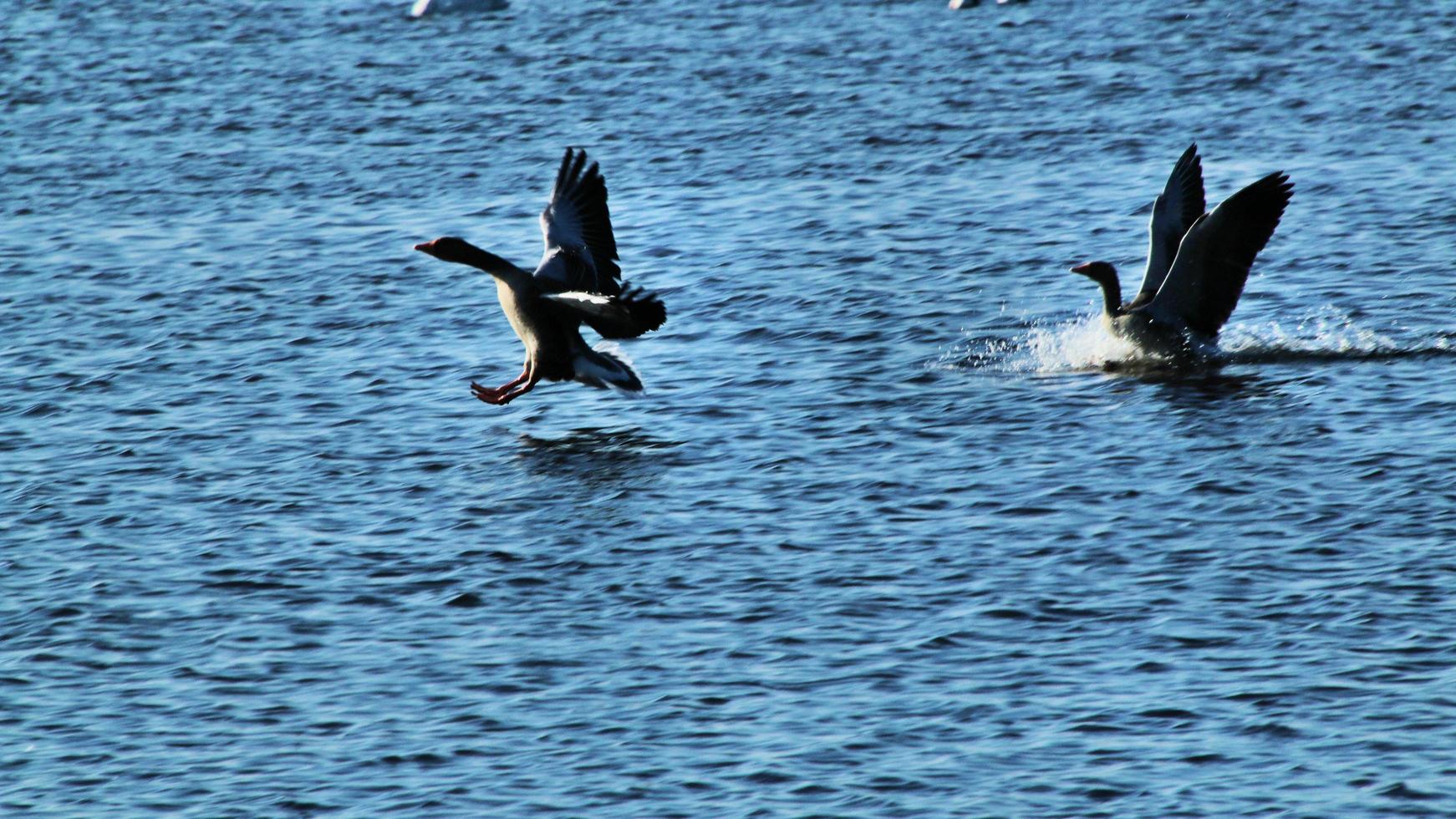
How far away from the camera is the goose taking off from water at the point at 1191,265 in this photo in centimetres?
1571

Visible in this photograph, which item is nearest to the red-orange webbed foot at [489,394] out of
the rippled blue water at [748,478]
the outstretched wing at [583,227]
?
the rippled blue water at [748,478]

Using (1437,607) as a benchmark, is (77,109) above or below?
above

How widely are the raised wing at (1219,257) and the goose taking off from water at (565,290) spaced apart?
429 centimetres

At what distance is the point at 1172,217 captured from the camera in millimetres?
16703

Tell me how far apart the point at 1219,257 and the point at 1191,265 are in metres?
0.22

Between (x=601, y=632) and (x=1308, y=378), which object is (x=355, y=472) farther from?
(x=1308, y=378)

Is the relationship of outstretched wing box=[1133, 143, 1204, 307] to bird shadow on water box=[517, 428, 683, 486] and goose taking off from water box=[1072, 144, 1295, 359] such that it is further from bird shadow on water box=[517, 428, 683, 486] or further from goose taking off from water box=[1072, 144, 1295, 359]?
bird shadow on water box=[517, 428, 683, 486]

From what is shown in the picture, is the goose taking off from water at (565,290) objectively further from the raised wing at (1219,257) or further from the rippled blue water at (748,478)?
the raised wing at (1219,257)

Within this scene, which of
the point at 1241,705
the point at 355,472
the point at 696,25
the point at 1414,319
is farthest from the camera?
the point at 696,25

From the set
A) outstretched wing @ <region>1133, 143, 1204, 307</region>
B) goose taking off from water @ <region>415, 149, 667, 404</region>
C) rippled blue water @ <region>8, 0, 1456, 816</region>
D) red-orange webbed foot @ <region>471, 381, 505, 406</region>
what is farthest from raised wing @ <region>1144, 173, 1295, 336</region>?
red-orange webbed foot @ <region>471, 381, 505, 406</region>

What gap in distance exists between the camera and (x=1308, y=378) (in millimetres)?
15719

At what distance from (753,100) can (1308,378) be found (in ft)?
47.5

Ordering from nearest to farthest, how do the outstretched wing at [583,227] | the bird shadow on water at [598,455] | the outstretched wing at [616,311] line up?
the outstretched wing at [616,311]
the bird shadow on water at [598,455]
the outstretched wing at [583,227]

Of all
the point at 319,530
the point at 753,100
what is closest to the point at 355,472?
the point at 319,530
